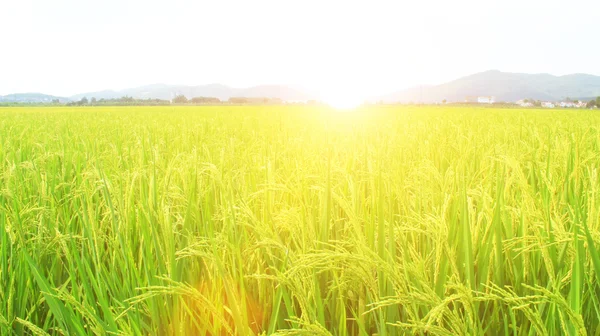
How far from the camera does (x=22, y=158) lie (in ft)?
11.9

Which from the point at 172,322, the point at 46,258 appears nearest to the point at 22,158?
the point at 46,258

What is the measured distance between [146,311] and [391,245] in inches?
32.2

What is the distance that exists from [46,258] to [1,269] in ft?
1.18

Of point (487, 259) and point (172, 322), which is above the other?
point (487, 259)

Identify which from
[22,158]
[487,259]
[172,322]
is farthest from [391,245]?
[22,158]

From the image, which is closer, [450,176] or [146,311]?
[146,311]

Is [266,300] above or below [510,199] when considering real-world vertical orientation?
below

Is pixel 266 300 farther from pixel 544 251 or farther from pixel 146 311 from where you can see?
pixel 544 251

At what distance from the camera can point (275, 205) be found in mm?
1829

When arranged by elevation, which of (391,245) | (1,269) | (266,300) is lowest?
(266,300)

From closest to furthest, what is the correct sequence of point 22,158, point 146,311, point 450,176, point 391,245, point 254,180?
1. point 391,245
2. point 146,311
3. point 450,176
4. point 254,180
5. point 22,158

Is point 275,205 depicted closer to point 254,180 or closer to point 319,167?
point 254,180

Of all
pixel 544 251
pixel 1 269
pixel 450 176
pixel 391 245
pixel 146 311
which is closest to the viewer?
pixel 544 251

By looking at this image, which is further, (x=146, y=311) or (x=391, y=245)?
(x=146, y=311)
